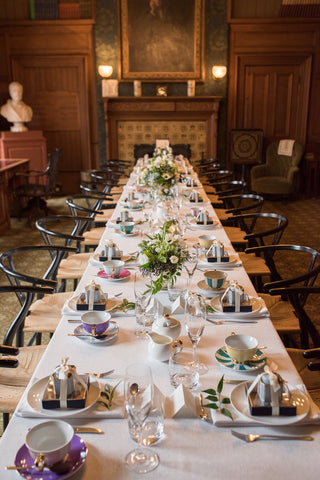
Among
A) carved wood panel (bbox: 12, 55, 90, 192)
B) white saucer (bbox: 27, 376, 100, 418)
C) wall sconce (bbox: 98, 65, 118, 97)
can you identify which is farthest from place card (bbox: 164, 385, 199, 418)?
carved wood panel (bbox: 12, 55, 90, 192)

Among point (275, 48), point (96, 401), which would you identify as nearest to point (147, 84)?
point (275, 48)

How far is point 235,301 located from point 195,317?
1.31 feet

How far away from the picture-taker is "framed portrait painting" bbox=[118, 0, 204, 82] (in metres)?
8.97

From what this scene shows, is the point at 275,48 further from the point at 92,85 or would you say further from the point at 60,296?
the point at 60,296

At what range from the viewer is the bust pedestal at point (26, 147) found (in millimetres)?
8359

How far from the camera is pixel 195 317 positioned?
69.8 inches

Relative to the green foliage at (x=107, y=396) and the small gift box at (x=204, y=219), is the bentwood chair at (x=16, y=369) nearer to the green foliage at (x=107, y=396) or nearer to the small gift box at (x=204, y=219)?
the green foliage at (x=107, y=396)

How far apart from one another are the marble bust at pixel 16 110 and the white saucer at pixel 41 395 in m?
7.92

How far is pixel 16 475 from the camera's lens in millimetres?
1183

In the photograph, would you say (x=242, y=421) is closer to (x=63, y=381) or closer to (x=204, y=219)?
(x=63, y=381)

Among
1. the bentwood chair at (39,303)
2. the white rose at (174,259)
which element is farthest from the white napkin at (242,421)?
the bentwood chair at (39,303)

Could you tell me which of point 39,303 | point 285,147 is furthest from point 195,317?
point 285,147

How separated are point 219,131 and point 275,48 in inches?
74.3

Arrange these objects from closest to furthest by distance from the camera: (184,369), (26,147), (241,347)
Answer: (184,369) < (241,347) < (26,147)
